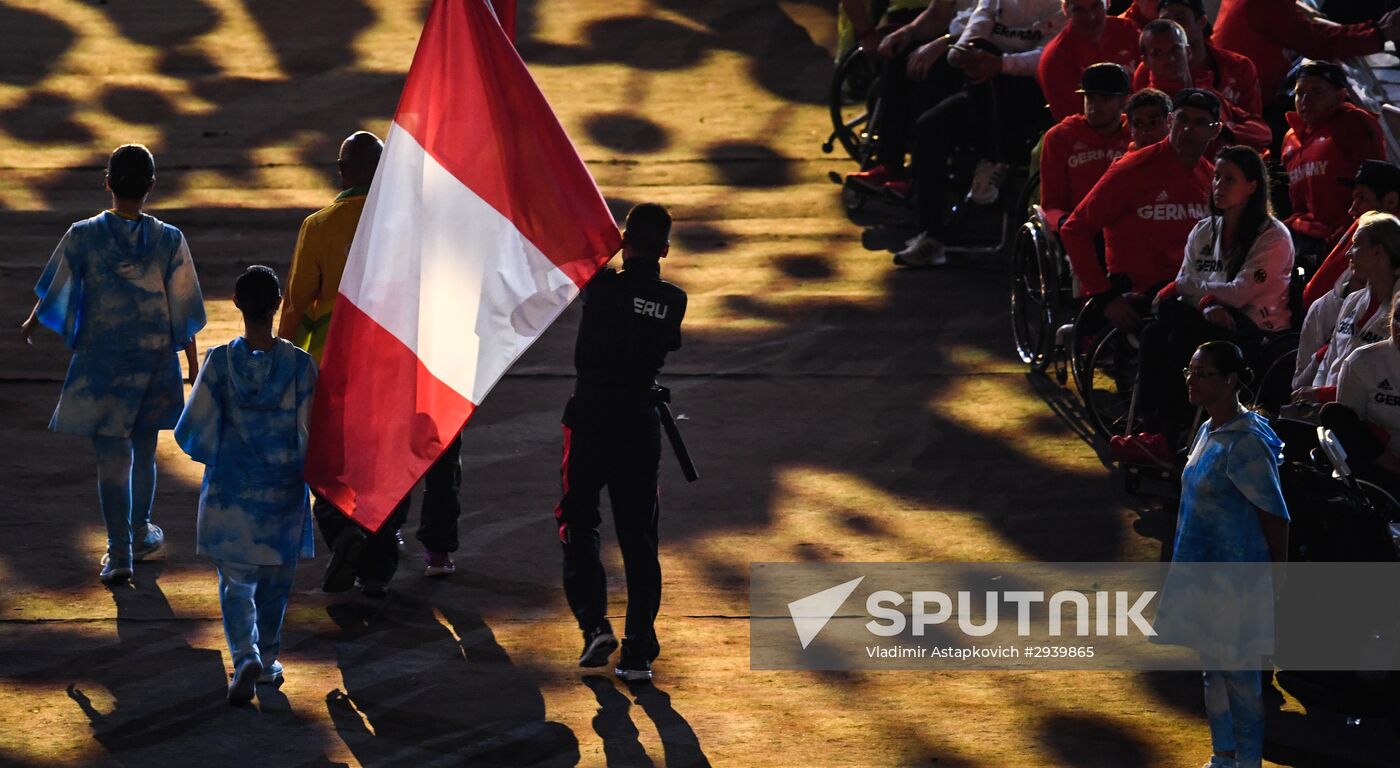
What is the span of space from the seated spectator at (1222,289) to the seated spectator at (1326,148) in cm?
83

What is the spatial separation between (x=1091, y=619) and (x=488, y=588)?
2.36 m

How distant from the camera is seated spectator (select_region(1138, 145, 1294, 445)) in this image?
8.28 m

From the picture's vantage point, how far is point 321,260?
300 inches

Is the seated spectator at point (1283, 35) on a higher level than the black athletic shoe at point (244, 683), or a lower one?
higher

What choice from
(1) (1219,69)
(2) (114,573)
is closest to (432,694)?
(2) (114,573)

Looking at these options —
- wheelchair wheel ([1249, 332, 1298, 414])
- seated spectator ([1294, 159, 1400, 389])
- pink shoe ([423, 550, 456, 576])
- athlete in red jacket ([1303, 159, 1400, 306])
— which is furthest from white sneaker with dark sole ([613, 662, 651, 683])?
athlete in red jacket ([1303, 159, 1400, 306])

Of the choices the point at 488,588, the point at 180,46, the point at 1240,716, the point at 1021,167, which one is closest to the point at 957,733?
the point at 1240,716

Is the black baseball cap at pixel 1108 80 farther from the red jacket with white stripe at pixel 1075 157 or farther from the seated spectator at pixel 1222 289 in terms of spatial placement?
the seated spectator at pixel 1222 289

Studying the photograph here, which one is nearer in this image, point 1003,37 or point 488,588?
point 488,588

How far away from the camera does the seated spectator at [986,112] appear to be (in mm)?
11680

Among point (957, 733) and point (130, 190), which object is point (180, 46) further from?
point (957, 733)

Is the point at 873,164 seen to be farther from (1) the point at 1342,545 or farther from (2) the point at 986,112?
(1) the point at 1342,545

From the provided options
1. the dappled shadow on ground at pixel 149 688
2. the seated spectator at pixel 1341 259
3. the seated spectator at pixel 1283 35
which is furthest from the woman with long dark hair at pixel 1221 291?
the dappled shadow on ground at pixel 149 688

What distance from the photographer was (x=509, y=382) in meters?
10.5
